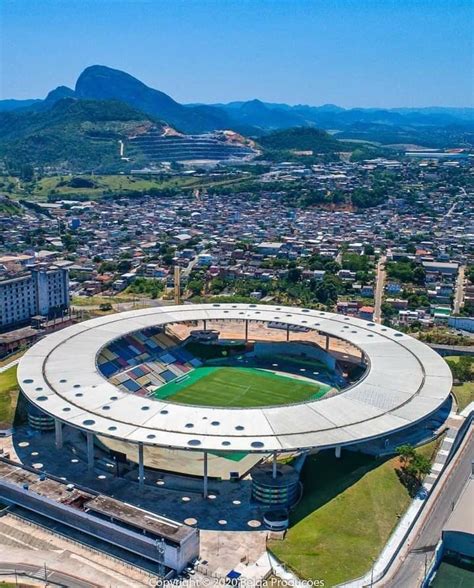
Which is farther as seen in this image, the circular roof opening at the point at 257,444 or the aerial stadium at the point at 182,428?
the circular roof opening at the point at 257,444

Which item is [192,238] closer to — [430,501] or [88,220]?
[88,220]

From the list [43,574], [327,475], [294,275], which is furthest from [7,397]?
[294,275]

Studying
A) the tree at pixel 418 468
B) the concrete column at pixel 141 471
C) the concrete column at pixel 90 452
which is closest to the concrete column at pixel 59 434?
the concrete column at pixel 90 452

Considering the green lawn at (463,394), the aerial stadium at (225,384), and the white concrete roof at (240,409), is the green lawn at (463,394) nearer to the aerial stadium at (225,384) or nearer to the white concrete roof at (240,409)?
the white concrete roof at (240,409)

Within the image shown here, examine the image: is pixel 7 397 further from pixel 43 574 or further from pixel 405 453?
pixel 405 453

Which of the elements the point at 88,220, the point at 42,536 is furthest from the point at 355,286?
the point at 88,220

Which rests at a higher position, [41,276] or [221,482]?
[41,276]
